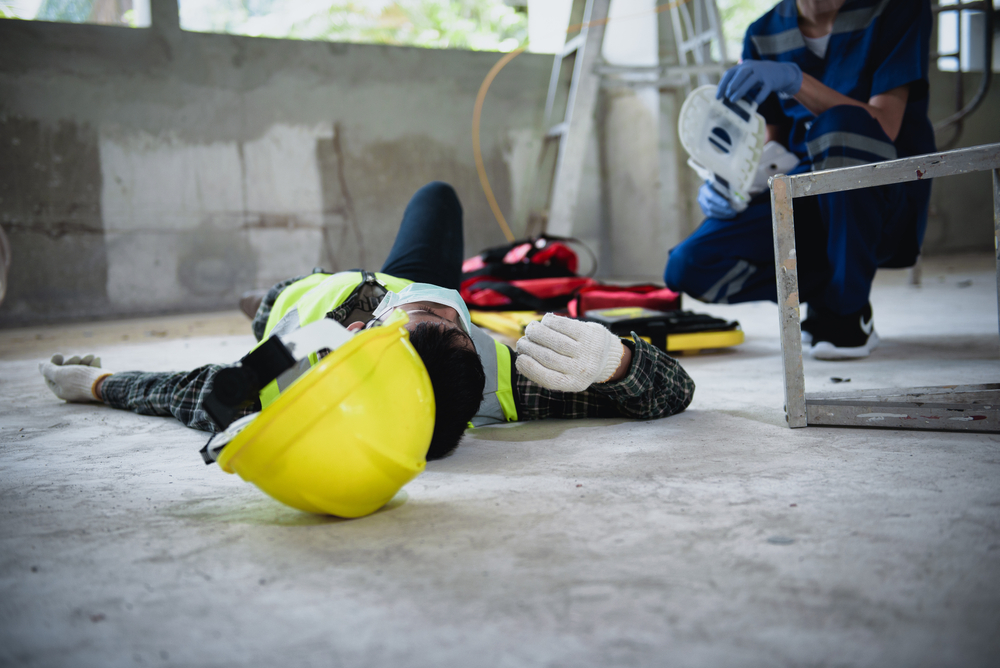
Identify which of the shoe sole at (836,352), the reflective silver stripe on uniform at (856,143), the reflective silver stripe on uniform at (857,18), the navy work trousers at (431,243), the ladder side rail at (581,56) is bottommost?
the shoe sole at (836,352)

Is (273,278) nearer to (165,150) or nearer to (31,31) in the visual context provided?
(165,150)

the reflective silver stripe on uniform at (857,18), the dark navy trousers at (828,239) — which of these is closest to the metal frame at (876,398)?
the dark navy trousers at (828,239)

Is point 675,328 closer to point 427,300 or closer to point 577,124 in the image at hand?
point 427,300

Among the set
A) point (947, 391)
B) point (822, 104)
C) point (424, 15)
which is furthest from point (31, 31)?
point (424, 15)

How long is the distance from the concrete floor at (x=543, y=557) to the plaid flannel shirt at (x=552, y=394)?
82mm

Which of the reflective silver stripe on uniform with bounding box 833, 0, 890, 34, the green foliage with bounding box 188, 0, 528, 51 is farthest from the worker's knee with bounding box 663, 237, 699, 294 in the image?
the green foliage with bounding box 188, 0, 528, 51

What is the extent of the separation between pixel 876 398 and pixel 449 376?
0.94m

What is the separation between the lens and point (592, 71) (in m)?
4.59

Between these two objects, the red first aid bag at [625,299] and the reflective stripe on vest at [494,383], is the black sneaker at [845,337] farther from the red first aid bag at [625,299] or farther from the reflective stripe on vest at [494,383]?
the reflective stripe on vest at [494,383]

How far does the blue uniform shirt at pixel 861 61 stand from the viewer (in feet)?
6.55

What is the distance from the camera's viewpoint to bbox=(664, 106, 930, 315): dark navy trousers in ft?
6.48

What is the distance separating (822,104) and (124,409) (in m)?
2.11

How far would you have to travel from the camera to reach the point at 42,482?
47.5 inches

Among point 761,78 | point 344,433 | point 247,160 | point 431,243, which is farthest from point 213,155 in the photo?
point 344,433
